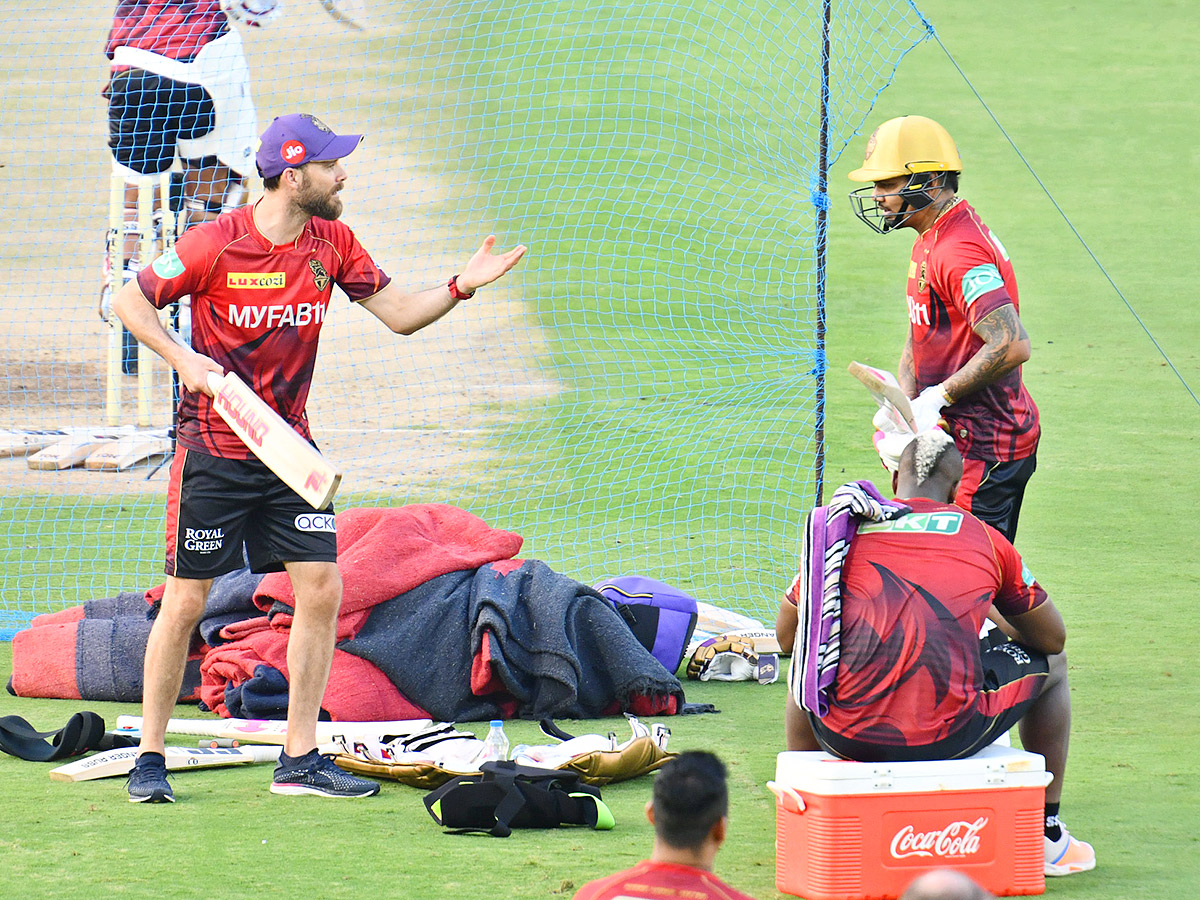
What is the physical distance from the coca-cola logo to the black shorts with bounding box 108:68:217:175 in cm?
663

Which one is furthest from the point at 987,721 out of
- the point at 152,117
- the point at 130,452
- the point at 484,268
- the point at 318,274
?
the point at 152,117

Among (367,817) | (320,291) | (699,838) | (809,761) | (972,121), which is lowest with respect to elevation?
(367,817)

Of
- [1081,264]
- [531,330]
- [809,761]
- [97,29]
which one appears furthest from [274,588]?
[97,29]

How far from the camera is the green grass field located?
12.3 feet

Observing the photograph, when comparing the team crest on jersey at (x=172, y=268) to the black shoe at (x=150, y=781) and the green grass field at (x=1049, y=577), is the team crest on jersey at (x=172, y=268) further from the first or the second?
the green grass field at (x=1049, y=577)

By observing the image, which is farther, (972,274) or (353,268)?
(353,268)

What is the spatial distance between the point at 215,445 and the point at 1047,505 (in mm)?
4930

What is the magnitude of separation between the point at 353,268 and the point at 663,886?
8.79 ft

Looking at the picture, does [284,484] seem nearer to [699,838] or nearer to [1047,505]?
[699,838]

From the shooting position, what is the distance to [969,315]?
438cm

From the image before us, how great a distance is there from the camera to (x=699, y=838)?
248 cm

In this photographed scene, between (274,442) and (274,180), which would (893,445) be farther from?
(274,180)

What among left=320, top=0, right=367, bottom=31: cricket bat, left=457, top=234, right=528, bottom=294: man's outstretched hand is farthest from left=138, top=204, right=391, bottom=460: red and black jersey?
left=320, top=0, right=367, bottom=31: cricket bat

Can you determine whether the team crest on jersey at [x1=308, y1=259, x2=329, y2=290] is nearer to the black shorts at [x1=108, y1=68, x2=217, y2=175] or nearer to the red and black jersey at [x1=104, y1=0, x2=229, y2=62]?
the black shorts at [x1=108, y1=68, x2=217, y2=175]
